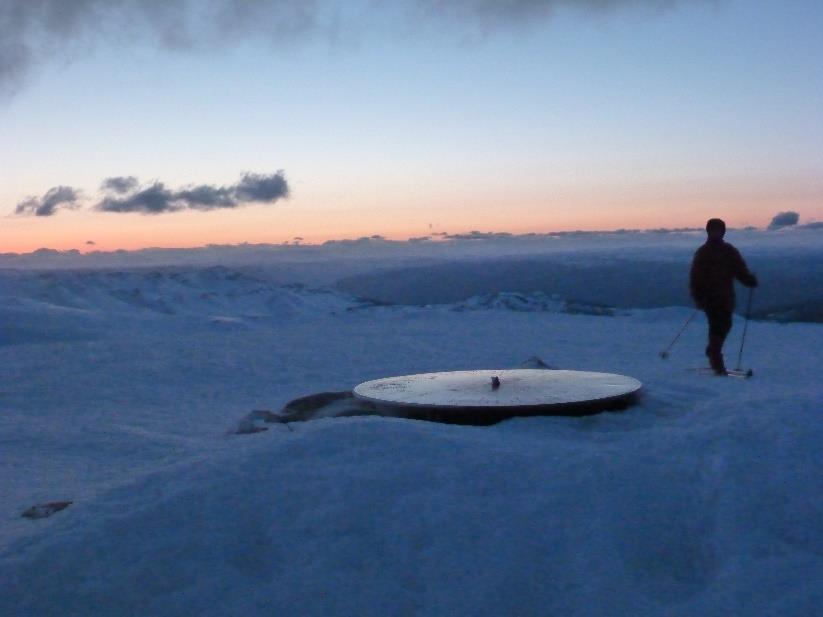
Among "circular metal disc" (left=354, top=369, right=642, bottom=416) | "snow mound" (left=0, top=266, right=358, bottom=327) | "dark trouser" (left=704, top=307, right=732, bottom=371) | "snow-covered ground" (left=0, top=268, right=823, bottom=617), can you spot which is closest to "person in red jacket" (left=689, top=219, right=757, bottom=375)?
"dark trouser" (left=704, top=307, right=732, bottom=371)

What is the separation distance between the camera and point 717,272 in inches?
340

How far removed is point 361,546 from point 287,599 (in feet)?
1.40

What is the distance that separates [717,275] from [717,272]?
0.03 meters

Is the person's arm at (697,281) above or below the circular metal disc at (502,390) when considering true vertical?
above

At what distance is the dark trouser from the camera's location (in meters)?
8.67

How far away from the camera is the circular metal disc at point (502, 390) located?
19.7ft

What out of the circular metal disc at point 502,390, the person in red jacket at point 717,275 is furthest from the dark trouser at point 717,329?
the circular metal disc at point 502,390

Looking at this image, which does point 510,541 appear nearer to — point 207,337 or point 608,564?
point 608,564

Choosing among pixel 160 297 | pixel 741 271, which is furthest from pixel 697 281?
pixel 160 297

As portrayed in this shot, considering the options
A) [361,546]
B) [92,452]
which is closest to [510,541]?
[361,546]

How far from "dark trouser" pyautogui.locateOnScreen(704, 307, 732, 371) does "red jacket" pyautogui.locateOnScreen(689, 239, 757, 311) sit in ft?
0.15

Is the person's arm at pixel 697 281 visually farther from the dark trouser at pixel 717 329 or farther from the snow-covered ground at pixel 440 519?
the snow-covered ground at pixel 440 519

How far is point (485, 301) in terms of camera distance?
115 feet

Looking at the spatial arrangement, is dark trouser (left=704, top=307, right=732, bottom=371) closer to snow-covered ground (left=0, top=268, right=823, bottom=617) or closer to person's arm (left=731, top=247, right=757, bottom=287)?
person's arm (left=731, top=247, right=757, bottom=287)
